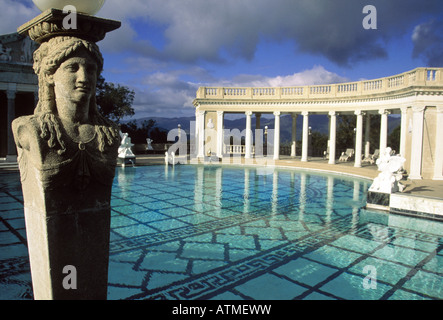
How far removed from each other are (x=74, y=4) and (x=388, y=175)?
37.3 ft

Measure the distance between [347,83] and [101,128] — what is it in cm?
2418

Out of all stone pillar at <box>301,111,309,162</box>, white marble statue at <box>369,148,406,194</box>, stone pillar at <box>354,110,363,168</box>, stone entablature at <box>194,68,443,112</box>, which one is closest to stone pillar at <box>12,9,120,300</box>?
white marble statue at <box>369,148,406,194</box>

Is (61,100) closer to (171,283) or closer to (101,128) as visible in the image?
(101,128)

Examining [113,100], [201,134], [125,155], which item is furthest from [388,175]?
[113,100]

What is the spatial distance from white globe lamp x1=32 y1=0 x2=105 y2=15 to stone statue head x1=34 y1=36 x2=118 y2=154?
257mm

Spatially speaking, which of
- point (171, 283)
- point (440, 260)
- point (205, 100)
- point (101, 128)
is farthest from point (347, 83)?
point (101, 128)

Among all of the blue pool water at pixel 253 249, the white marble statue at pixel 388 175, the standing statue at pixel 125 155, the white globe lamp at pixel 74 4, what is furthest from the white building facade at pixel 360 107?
the white globe lamp at pixel 74 4

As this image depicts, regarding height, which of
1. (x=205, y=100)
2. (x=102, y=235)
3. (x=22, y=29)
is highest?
(x=205, y=100)

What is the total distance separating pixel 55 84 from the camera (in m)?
2.84

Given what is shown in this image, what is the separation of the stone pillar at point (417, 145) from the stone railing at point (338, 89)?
1.54 m

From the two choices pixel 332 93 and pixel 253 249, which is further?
pixel 332 93

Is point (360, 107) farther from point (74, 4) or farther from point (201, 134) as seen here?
point (74, 4)

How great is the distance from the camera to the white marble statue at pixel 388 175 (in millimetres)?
11211
